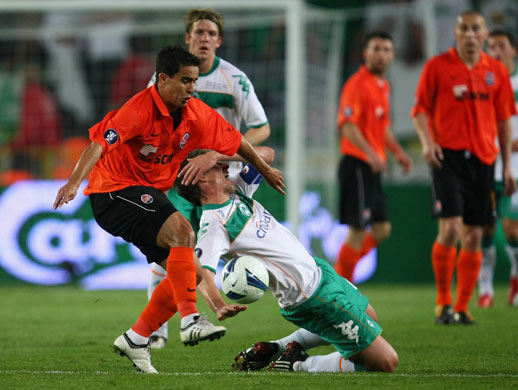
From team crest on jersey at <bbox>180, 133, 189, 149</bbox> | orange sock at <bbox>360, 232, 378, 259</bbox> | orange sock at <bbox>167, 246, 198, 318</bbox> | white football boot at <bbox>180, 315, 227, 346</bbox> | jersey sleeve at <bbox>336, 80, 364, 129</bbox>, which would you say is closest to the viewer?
white football boot at <bbox>180, 315, 227, 346</bbox>

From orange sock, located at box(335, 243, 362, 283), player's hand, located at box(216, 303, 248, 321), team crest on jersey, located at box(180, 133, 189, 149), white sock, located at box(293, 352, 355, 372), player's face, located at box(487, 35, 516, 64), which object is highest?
player's face, located at box(487, 35, 516, 64)

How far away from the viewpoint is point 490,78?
22.6 feet

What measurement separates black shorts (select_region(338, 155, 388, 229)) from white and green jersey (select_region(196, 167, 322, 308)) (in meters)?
3.32

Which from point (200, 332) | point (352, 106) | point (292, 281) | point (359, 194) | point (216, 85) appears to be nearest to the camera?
point (200, 332)

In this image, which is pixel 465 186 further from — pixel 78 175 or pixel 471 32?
pixel 78 175

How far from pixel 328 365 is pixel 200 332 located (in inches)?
33.3

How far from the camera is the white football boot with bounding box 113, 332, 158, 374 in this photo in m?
4.31

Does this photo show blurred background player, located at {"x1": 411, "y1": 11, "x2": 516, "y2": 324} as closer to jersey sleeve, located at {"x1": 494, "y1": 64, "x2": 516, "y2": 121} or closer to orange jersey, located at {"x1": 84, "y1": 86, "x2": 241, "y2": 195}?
jersey sleeve, located at {"x1": 494, "y1": 64, "x2": 516, "y2": 121}

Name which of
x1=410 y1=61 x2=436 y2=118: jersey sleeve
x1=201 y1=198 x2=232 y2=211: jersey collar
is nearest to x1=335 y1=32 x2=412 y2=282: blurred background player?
x1=410 y1=61 x2=436 y2=118: jersey sleeve

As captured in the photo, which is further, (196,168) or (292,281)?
(196,168)

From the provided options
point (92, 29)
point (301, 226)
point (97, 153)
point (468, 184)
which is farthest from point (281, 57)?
point (97, 153)

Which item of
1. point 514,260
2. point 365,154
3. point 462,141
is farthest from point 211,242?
point 514,260

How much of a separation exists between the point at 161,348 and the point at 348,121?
308 centimetres

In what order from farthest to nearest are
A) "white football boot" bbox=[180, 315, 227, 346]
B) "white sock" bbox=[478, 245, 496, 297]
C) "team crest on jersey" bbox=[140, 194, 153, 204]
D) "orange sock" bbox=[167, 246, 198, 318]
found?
"white sock" bbox=[478, 245, 496, 297], "team crest on jersey" bbox=[140, 194, 153, 204], "orange sock" bbox=[167, 246, 198, 318], "white football boot" bbox=[180, 315, 227, 346]
